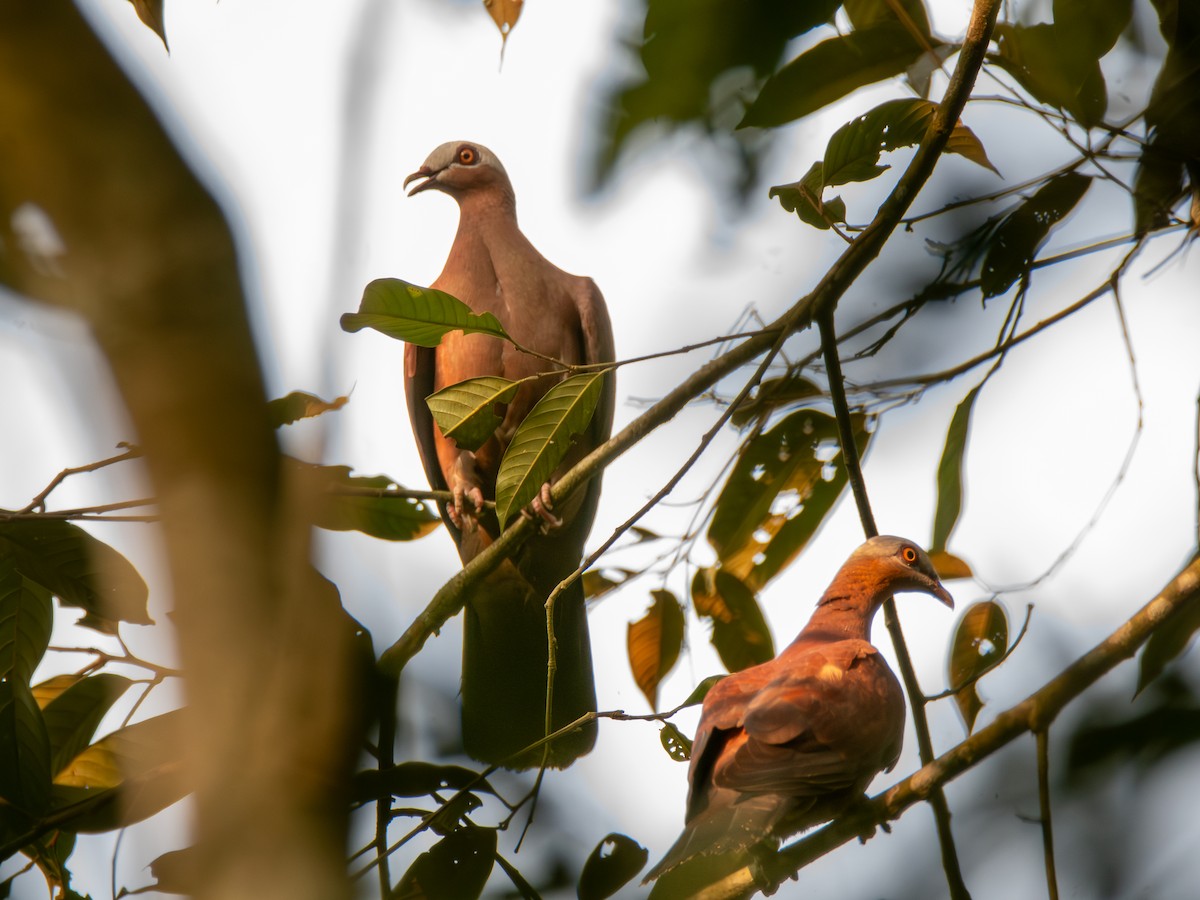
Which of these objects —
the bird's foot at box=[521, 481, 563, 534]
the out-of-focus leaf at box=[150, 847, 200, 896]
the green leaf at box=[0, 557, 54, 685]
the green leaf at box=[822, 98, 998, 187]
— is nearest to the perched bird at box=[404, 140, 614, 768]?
the bird's foot at box=[521, 481, 563, 534]

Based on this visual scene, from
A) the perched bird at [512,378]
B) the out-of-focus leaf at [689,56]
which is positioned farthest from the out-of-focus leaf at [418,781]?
the perched bird at [512,378]

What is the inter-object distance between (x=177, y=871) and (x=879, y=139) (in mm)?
1766

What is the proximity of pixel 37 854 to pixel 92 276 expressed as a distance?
157 cm

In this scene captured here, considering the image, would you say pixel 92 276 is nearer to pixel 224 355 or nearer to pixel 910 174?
pixel 224 355

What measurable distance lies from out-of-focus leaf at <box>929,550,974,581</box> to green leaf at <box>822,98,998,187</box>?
0.96 m

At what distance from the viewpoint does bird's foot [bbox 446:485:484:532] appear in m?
3.88

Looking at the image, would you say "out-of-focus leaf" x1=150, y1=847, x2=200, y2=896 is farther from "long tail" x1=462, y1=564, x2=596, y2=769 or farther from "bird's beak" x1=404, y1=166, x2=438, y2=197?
"bird's beak" x1=404, y1=166, x2=438, y2=197

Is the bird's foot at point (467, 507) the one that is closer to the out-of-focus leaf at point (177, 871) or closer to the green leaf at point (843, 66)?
the green leaf at point (843, 66)

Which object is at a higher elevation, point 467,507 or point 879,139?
point 467,507

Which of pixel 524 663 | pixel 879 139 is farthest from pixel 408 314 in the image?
pixel 524 663

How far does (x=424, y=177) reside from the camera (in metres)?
4.79

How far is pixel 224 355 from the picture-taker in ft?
3.24

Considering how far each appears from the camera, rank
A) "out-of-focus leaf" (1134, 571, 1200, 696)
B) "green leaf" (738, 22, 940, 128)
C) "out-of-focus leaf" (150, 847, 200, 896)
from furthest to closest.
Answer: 1. "green leaf" (738, 22, 940, 128)
2. "out-of-focus leaf" (1134, 571, 1200, 696)
3. "out-of-focus leaf" (150, 847, 200, 896)

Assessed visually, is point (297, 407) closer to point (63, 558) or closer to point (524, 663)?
point (63, 558)
